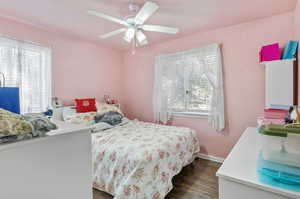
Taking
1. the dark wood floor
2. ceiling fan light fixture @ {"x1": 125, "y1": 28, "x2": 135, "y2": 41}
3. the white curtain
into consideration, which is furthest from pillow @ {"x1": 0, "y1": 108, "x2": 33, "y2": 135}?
the white curtain

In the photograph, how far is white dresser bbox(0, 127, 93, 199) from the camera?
611 millimetres

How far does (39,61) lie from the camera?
8.65 feet

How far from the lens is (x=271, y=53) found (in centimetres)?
204

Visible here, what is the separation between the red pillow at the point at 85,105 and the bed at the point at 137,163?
81 cm

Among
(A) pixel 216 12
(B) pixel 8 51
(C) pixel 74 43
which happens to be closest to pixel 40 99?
(B) pixel 8 51

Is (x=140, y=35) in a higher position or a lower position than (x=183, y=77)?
higher

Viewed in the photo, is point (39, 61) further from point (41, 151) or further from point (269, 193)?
point (269, 193)

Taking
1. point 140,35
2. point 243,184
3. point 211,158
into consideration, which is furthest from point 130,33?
point 211,158

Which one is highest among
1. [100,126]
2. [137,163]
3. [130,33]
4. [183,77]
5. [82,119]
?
[130,33]

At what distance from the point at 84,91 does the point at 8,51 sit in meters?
1.32

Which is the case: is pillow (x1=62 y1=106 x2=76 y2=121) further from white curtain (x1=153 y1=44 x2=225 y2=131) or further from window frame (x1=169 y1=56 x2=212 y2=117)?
window frame (x1=169 y1=56 x2=212 y2=117)

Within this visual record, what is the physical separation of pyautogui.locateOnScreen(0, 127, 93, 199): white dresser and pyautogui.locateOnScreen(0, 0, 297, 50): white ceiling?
5.90 feet

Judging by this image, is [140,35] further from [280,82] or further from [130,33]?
[280,82]

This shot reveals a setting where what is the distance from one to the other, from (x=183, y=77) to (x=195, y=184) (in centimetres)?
190
